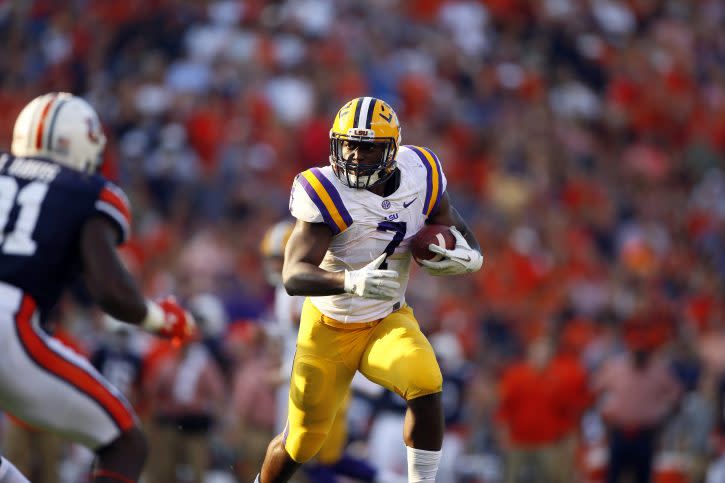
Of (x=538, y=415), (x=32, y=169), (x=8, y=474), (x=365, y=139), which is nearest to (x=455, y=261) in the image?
(x=365, y=139)

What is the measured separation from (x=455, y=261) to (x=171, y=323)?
3.97 ft

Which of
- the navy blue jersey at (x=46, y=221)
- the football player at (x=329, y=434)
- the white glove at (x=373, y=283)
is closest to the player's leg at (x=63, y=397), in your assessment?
the navy blue jersey at (x=46, y=221)

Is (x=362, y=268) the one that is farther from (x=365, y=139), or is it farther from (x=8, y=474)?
(x=8, y=474)

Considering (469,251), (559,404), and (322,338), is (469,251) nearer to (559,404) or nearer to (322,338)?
(322,338)

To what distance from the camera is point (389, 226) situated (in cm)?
532

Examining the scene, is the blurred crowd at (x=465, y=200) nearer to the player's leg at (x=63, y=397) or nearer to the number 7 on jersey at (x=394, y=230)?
the number 7 on jersey at (x=394, y=230)

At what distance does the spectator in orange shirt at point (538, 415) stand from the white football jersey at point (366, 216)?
4.99m

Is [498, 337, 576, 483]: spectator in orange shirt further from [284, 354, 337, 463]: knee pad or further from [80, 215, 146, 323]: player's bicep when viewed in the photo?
[80, 215, 146, 323]: player's bicep

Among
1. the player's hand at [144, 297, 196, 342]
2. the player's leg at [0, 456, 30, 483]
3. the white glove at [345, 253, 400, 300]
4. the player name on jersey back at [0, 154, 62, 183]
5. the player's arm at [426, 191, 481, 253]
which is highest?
the player name on jersey back at [0, 154, 62, 183]

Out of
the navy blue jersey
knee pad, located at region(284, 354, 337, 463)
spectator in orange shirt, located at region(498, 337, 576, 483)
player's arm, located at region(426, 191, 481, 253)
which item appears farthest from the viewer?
spectator in orange shirt, located at region(498, 337, 576, 483)

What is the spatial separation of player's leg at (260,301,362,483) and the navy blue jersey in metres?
1.03

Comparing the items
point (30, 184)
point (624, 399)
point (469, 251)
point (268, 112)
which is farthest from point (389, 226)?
point (268, 112)

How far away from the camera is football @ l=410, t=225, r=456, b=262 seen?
5281 millimetres

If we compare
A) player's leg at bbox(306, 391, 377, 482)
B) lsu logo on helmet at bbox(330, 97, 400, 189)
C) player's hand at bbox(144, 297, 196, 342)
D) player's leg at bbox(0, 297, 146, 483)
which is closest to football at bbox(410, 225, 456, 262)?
lsu logo on helmet at bbox(330, 97, 400, 189)
